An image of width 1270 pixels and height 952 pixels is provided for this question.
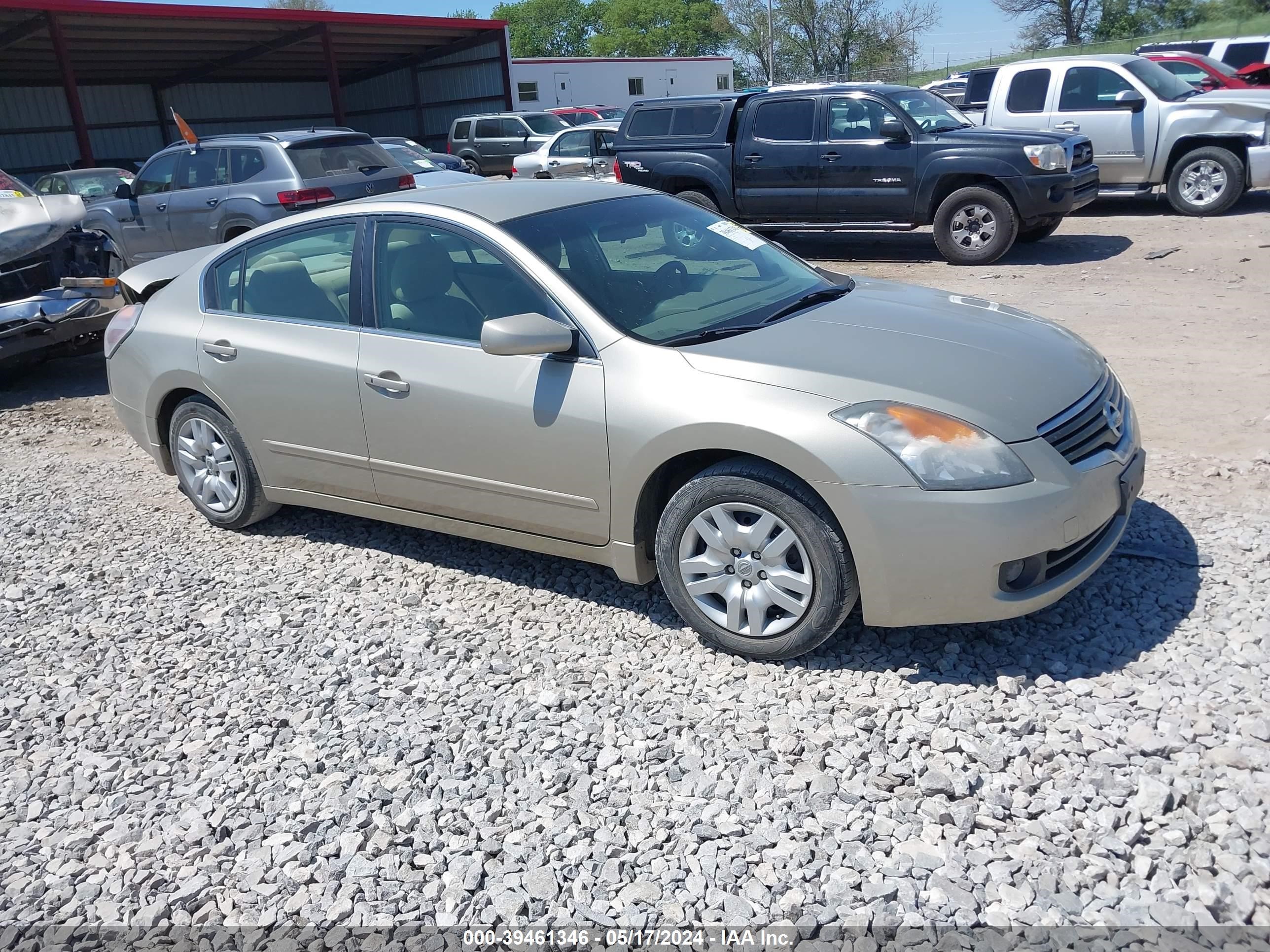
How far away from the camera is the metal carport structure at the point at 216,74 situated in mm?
23766

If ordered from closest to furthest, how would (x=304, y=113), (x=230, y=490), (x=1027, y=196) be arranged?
(x=230, y=490)
(x=1027, y=196)
(x=304, y=113)

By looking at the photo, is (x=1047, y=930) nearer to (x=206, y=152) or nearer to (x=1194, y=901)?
(x=1194, y=901)

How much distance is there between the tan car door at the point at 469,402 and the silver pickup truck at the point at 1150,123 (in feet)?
34.8

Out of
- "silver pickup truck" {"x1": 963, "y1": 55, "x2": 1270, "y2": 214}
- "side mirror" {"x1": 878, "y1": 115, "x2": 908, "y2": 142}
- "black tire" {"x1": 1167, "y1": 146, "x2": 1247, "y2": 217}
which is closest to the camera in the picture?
"side mirror" {"x1": 878, "y1": 115, "x2": 908, "y2": 142}

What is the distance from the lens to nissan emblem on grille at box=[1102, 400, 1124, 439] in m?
3.69

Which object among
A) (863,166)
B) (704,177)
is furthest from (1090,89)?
(704,177)

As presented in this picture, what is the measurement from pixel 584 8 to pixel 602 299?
3979 inches

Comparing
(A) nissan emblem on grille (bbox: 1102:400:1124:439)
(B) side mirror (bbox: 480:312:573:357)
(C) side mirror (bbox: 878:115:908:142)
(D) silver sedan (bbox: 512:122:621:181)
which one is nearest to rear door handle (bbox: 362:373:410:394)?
(B) side mirror (bbox: 480:312:573:357)

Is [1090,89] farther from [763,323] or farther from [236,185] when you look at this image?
[763,323]

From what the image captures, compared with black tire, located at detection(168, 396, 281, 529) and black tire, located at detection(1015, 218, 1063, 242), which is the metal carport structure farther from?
black tire, located at detection(168, 396, 281, 529)

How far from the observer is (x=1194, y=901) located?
2.50 meters

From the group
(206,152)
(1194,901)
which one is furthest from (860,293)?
(206,152)

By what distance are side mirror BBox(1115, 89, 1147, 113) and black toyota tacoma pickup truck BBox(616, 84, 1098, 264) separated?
163 centimetres

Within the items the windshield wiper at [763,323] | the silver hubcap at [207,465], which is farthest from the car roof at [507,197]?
the silver hubcap at [207,465]
